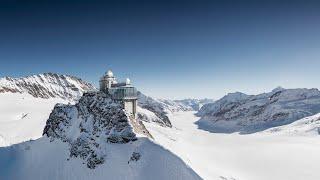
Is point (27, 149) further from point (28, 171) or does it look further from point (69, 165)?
point (69, 165)

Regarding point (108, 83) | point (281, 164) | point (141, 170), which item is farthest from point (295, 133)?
point (141, 170)

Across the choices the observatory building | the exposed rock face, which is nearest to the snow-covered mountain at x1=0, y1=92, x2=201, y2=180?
the exposed rock face

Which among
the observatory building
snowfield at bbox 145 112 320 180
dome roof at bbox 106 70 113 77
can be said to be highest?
dome roof at bbox 106 70 113 77

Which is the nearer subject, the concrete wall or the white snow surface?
the white snow surface

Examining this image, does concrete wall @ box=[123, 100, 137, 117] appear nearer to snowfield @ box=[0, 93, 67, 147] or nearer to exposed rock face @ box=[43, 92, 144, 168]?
exposed rock face @ box=[43, 92, 144, 168]

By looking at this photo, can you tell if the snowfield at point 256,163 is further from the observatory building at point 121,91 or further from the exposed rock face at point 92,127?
the observatory building at point 121,91

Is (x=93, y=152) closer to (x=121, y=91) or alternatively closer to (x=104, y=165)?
(x=104, y=165)
